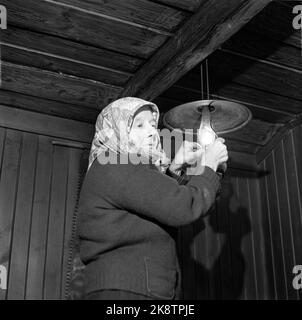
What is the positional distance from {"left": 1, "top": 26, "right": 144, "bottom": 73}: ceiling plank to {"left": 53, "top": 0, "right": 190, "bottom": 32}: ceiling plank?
32 cm

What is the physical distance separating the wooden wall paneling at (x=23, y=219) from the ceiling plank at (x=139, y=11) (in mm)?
1208

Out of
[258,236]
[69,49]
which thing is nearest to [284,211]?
[258,236]

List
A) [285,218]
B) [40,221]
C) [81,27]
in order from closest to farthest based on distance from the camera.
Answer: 1. [81,27]
2. [40,221]
3. [285,218]

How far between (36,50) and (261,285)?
2421 mm

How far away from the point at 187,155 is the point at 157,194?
0.37 m

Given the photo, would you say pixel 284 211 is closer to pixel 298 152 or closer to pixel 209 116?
pixel 298 152

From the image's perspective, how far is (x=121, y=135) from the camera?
1.60m

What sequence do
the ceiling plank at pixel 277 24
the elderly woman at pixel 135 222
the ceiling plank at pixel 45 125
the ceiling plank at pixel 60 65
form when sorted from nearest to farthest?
1. the elderly woman at pixel 135 222
2. the ceiling plank at pixel 277 24
3. the ceiling plank at pixel 60 65
4. the ceiling plank at pixel 45 125

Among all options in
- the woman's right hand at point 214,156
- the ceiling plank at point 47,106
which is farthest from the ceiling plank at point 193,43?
the woman's right hand at point 214,156

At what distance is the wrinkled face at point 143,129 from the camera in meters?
1.61

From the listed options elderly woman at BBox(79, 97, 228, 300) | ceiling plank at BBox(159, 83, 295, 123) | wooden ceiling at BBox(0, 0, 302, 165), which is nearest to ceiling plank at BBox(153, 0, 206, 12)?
wooden ceiling at BBox(0, 0, 302, 165)

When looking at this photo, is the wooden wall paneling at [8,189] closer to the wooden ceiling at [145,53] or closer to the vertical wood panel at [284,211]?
the wooden ceiling at [145,53]
